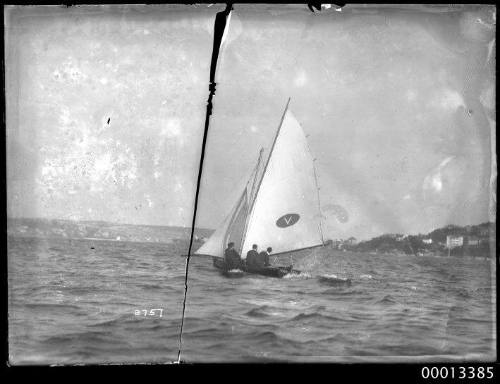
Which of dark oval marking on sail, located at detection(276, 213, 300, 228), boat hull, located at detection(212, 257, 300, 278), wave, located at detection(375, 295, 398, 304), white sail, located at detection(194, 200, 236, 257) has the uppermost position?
dark oval marking on sail, located at detection(276, 213, 300, 228)

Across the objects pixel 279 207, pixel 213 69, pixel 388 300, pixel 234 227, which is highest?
pixel 213 69

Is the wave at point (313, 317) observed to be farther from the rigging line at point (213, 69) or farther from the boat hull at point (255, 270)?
the rigging line at point (213, 69)

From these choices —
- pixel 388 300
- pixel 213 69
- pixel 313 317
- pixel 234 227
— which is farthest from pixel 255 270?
pixel 213 69

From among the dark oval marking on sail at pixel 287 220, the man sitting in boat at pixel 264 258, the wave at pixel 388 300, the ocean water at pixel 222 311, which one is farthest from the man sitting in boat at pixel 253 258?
the wave at pixel 388 300

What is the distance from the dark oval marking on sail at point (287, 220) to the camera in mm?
4711

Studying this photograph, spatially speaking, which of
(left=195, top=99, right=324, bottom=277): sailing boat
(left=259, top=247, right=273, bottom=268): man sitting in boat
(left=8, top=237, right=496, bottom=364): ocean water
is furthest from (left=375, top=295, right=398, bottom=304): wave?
(left=259, top=247, right=273, bottom=268): man sitting in boat

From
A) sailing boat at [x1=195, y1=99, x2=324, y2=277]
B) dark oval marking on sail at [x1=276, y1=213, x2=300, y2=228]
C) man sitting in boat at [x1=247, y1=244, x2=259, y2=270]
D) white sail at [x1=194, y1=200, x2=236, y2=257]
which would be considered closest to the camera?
white sail at [x1=194, y1=200, x2=236, y2=257]

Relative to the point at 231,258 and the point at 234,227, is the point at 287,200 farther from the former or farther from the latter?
the point at 231,258

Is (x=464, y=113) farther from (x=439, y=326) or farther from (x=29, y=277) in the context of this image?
(x=29, y=277)

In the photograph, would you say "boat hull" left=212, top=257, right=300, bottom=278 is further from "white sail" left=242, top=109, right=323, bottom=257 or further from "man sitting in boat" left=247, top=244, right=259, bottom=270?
"white sail" left=242, top=109, right=323, bottom=257

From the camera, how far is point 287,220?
4766mm

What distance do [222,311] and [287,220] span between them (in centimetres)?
111

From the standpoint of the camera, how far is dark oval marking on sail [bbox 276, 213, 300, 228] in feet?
15.5

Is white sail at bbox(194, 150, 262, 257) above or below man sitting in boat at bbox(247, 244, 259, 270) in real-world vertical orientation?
above
